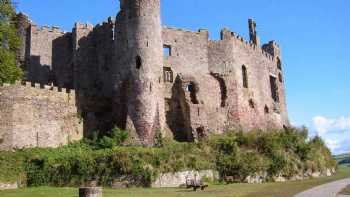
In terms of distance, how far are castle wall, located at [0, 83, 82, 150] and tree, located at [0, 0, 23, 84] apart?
2125 mm

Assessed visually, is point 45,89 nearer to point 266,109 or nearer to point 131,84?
point 131,84

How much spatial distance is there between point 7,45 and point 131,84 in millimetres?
10820

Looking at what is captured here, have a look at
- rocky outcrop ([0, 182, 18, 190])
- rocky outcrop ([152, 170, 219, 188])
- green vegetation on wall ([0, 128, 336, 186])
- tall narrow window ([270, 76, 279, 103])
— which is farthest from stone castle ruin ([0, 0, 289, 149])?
tall narrow window ([270, 76, 279, 103])

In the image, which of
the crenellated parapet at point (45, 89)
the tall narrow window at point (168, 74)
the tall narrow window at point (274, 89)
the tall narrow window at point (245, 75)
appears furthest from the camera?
the tall narrow window at point (274, 89)

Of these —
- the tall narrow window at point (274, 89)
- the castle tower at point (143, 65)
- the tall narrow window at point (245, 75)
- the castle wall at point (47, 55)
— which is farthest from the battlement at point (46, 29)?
the tall narrow window at point (274, 89)

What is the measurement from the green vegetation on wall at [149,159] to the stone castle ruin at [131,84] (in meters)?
1.69

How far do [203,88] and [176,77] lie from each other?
256 centimetres

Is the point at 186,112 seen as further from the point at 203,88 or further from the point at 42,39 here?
the point at 42,39

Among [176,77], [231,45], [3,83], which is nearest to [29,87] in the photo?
[3,83]

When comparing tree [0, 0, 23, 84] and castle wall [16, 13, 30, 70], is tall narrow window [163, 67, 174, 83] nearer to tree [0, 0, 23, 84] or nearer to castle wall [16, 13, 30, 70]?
tree [0, 0, 23, 84]

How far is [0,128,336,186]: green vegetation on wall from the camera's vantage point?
2919 cm

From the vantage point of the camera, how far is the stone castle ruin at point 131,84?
32.8 m

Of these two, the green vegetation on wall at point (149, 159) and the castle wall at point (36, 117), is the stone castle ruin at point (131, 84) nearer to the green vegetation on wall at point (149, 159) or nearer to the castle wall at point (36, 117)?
the castle wall at point (36, 117)

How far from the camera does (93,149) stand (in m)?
32.8
